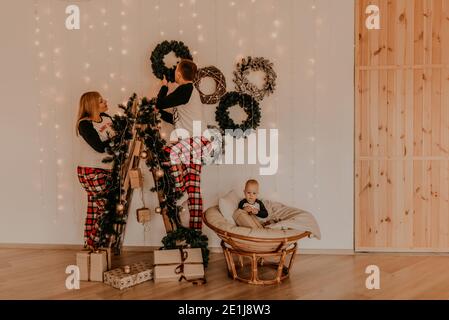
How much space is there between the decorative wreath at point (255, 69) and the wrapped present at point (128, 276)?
6.03ft

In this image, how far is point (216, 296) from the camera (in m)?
3.02

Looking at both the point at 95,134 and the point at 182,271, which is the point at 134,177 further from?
the point at 182,271

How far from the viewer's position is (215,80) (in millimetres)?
4062

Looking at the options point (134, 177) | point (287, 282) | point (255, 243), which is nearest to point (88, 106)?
point (134, 177)

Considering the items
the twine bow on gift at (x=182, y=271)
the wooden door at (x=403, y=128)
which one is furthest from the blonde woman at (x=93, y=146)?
the wooden door at (x=403, y=128)

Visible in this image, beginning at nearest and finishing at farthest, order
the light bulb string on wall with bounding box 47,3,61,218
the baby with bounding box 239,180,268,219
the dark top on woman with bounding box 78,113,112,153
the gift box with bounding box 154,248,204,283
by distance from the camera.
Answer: the gift box with bounding box 154,248,204,283 → the baby with bounding box 239,180,268,219 → the dark top on woman with bounding box 78,113,112,153 → the light bulb string on wall with bounding box 47,3,61,218

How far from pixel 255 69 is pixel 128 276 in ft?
7.09

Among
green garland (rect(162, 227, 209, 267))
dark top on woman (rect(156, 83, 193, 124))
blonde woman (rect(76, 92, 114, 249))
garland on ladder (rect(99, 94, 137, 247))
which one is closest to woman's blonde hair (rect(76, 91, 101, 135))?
blonde woman (rect(76, 92, 114, 249))

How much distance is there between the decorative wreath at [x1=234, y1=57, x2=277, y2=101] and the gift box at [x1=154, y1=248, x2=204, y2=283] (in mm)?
1623

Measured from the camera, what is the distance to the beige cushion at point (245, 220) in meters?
3.37

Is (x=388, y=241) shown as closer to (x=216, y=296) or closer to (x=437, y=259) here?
(x=437, y=259)

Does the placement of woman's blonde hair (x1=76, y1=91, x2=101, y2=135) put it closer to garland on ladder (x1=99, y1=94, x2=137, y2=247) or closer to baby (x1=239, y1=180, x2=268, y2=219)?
garland on ladder (x1=99, y1=94, x2=137, y2=247)

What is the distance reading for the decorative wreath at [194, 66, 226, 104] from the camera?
4.05m
